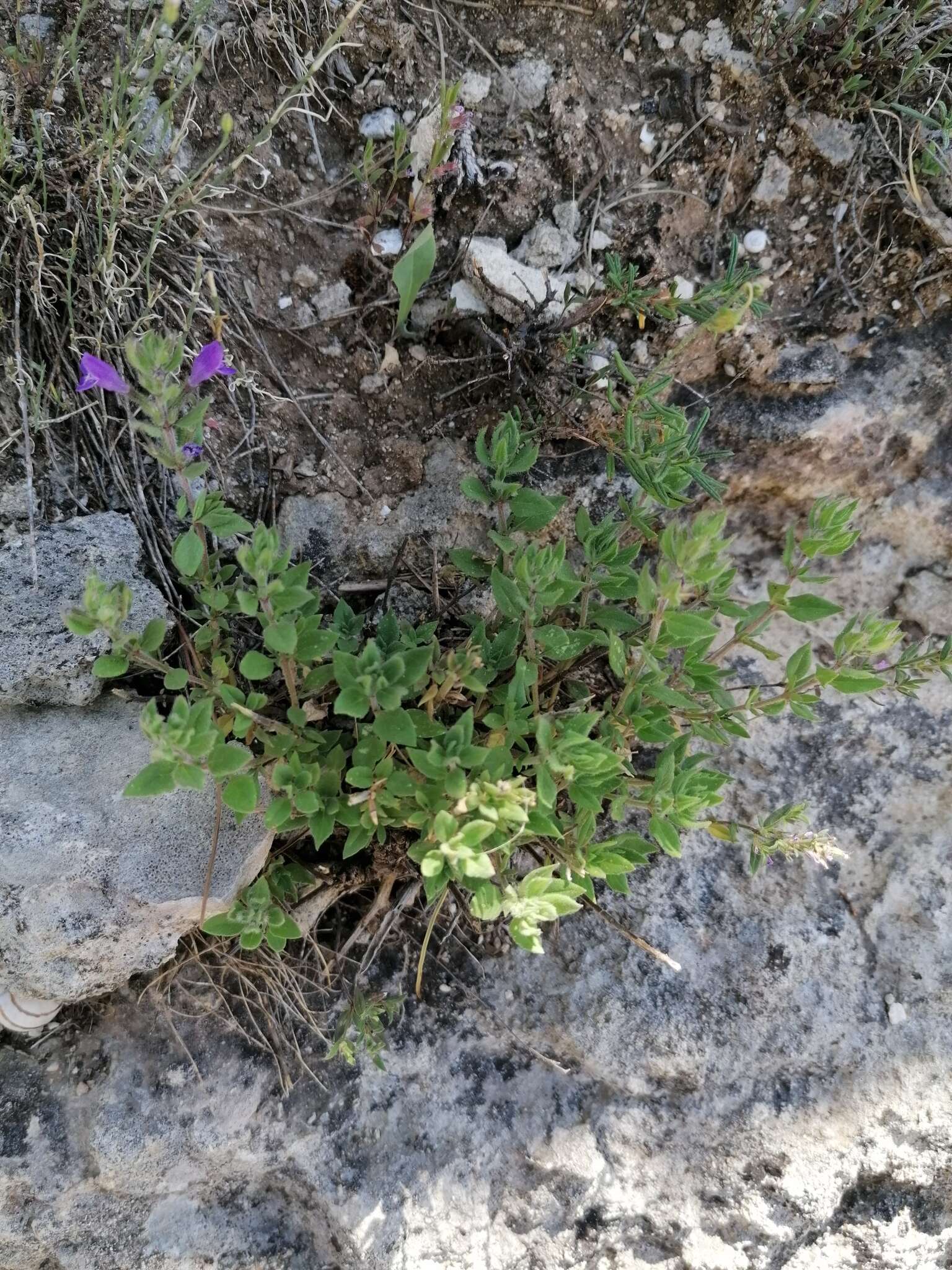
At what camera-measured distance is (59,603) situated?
2.30 m

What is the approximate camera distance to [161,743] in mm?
1793

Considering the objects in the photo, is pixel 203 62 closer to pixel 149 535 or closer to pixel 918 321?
pixel 149 535

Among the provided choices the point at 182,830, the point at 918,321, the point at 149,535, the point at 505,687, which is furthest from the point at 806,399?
the point at 182,830

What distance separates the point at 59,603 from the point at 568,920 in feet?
5.59

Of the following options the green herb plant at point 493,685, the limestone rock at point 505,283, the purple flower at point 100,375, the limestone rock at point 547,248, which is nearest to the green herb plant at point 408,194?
the limestone rock at point 505,283

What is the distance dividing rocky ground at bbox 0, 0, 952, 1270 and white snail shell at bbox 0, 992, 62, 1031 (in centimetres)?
10

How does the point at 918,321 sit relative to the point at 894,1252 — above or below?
above

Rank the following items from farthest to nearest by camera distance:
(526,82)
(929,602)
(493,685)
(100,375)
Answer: (929,602) → (526,82) → (493,685) → (100,375)

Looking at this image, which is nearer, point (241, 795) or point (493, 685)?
point (241, 795)

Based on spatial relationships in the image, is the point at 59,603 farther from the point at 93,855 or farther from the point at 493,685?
the point at 493,685

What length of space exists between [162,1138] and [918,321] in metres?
3.22

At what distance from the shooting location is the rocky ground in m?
2.52

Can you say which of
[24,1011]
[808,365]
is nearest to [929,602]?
[808,365]

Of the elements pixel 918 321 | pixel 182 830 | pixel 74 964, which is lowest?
pixel 74 964
